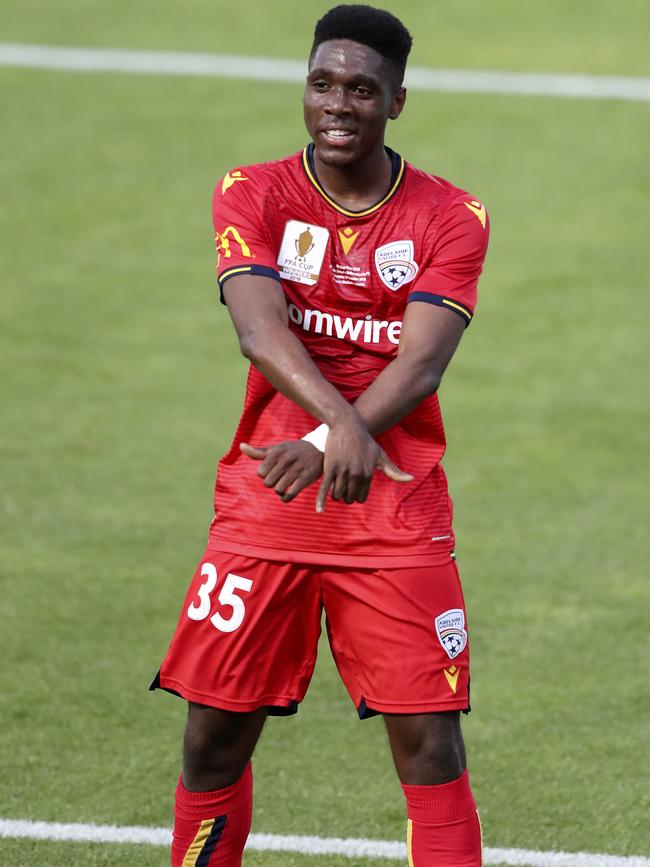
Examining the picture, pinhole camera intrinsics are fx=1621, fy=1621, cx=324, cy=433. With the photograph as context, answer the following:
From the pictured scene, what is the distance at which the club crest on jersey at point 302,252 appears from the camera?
428 centimetres

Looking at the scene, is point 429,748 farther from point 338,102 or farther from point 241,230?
point 338,102

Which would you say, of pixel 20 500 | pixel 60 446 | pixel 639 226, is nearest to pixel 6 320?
pixel 60 446

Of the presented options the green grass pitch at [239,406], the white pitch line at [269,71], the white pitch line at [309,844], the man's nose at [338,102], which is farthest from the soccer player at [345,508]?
the white pitch line at [269,71]

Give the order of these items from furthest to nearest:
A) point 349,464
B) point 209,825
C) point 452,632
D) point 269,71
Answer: point 269,71 < point 209,825 < point 452,632 < point 349,464

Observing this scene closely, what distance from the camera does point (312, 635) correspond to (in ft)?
14.3

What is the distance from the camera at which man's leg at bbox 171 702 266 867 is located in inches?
170

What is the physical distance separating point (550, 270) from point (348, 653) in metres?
8.28

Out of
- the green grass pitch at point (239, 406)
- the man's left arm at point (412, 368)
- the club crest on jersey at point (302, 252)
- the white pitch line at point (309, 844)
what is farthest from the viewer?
the green grass pitch at point (239, 406)

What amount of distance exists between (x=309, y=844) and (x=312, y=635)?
47.8 inches

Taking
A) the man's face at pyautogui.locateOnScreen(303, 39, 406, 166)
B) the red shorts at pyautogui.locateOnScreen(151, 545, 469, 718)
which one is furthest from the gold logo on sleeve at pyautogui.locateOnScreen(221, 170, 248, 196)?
the red shorts at pyautogui.locateOnScreen(151, 545, 469, 718)

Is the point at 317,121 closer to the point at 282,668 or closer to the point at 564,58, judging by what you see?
the point at 282,668

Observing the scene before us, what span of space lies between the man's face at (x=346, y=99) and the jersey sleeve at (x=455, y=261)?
29cm

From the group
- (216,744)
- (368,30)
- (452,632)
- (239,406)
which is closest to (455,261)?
(368,30)

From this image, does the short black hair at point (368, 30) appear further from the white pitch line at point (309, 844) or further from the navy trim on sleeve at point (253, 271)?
the white pitch line at point (309, 844)
